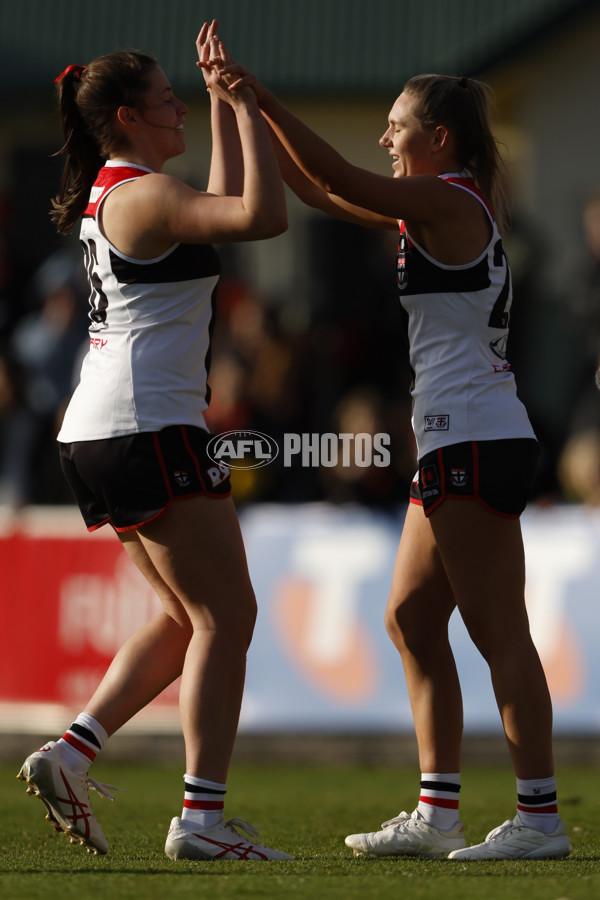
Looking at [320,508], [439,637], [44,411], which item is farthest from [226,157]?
[44,411]

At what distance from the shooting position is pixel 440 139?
4.35 metres

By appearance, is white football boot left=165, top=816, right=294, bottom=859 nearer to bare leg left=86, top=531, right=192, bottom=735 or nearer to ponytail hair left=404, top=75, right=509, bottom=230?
bare leg left=86, top=531, right=192, bottom=735

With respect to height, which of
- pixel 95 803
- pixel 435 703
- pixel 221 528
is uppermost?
pixel 221 528

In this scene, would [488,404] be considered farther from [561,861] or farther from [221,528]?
[561,861]

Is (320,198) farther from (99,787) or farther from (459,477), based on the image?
(99,787)

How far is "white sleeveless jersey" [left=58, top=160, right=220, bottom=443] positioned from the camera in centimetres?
416

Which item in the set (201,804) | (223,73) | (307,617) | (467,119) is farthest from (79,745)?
(307,617)

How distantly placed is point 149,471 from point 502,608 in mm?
1119

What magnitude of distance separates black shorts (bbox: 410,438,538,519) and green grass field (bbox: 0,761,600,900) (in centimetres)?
105

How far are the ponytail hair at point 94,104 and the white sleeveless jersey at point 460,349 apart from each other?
37.3 inches

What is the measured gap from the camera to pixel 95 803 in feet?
19.9

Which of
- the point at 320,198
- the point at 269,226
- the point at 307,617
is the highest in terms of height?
the point at 320,198

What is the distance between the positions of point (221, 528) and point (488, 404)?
0.87 m

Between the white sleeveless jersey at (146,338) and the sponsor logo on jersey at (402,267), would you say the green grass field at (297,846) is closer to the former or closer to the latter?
the white sleeveless jersey at (146,338)
